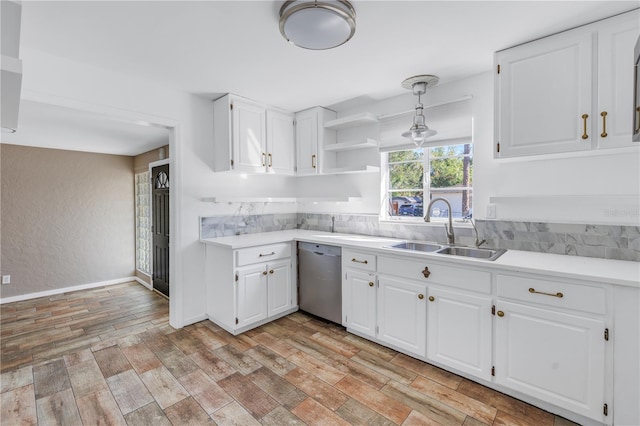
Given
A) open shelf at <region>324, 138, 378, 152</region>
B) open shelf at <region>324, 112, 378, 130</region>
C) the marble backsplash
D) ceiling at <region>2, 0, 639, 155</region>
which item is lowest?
the marble backsplash

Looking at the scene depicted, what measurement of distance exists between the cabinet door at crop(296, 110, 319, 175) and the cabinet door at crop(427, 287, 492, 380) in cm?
204

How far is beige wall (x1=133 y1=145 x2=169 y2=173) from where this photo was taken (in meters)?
4.51

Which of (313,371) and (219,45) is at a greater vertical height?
(219,45)

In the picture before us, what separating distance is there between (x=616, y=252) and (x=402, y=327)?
1.56 metres

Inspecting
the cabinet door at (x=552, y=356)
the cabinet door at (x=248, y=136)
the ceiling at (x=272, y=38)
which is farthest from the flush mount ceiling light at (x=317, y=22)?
the cabinet door at (x=552, y=356)

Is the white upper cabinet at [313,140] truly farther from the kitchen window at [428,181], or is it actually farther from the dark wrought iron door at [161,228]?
the dark wrought iron door at [161,228]

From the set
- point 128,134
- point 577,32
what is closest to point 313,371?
point 577,32

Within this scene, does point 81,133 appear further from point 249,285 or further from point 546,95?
point 546,95

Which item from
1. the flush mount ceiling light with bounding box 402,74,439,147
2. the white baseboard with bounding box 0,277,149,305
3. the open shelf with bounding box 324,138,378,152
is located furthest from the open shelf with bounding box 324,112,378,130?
the white baseboard with bounding box 0,277,149,305

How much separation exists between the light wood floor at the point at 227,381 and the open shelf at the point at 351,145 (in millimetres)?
1932

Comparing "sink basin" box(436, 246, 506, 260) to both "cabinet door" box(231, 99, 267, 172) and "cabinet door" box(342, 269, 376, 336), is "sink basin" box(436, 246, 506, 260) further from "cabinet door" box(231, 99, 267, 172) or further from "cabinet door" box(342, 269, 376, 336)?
"cabinet door" box(231, 99, 267, 172)

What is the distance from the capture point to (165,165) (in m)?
4.24

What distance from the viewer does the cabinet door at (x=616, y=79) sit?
178cm

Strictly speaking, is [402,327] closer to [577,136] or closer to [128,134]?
[577,136]
